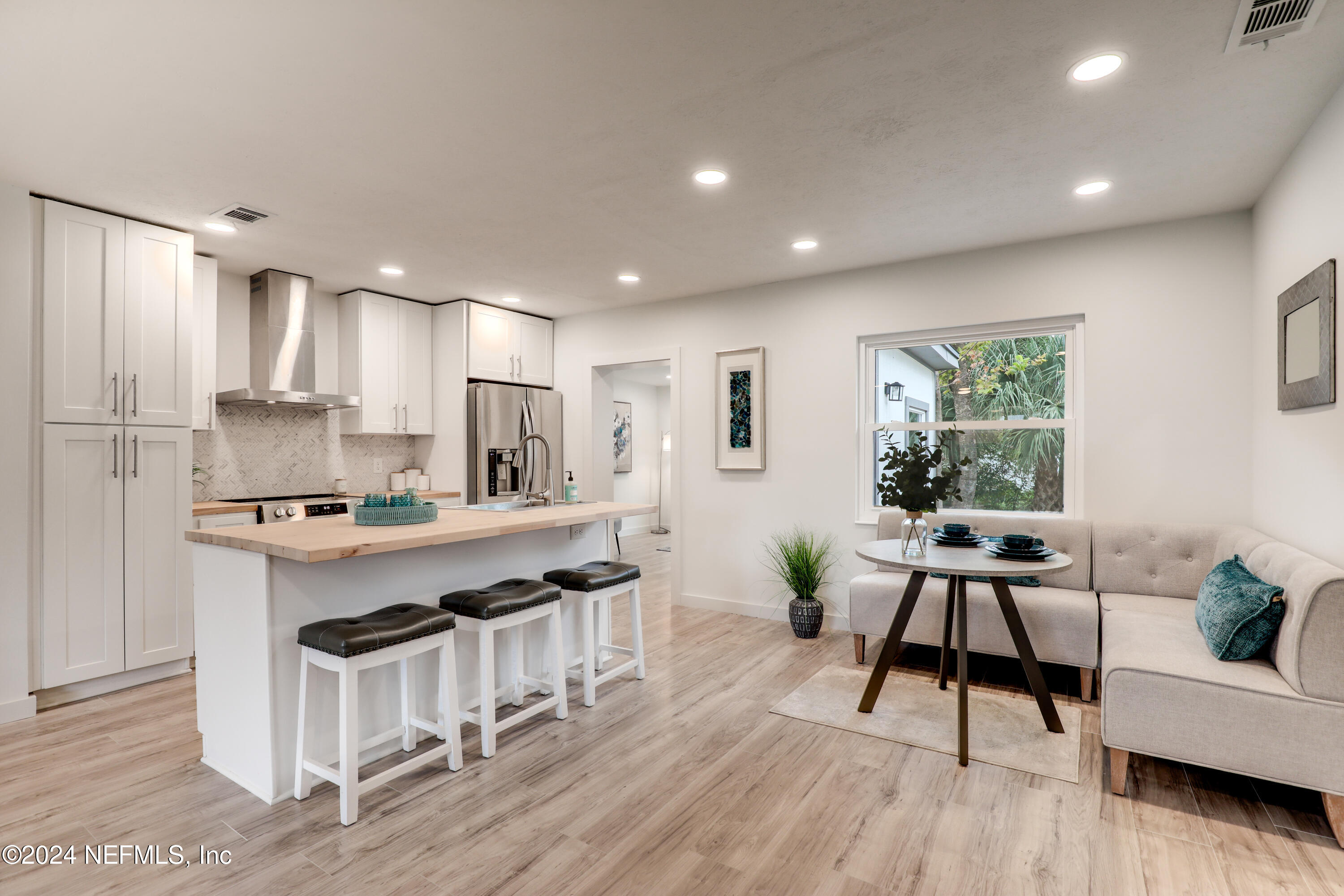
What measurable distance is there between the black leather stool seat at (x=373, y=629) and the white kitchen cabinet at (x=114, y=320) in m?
2.06

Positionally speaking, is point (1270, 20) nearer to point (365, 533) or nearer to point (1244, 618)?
point (1244, 618)

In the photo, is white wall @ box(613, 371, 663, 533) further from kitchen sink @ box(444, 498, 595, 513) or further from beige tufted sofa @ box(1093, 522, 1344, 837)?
beige tufted sofa @ box(1093, 522, 1344, 837)

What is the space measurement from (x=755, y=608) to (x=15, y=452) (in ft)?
13.8

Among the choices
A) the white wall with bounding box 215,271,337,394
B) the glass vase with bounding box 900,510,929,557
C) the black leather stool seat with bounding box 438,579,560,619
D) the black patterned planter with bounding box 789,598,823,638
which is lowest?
the black patterned planter with bounding box 789,598,823,638

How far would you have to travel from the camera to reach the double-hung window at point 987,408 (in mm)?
3836

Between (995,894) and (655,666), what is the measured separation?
6.94ft

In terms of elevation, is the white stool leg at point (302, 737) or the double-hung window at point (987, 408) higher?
the double-hung window at point (987, 408)

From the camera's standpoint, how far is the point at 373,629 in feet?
7.11

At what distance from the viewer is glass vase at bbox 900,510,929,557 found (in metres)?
2.90

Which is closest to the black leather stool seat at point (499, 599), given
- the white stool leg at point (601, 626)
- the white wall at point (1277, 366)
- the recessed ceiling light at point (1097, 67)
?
the white stool leg at point (601, 626)

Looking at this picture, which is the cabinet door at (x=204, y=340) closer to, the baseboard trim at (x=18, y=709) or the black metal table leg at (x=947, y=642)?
the baseboard trim at (x=18, y=709)

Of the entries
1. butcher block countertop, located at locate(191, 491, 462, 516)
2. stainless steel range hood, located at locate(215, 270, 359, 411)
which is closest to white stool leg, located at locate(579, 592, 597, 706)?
butcher block countertop, located at locate(191, 491, 462, 516)

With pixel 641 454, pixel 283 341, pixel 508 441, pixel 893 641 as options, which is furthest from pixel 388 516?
pixel 641 454

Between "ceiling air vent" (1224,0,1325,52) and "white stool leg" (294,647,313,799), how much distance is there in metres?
3.45
